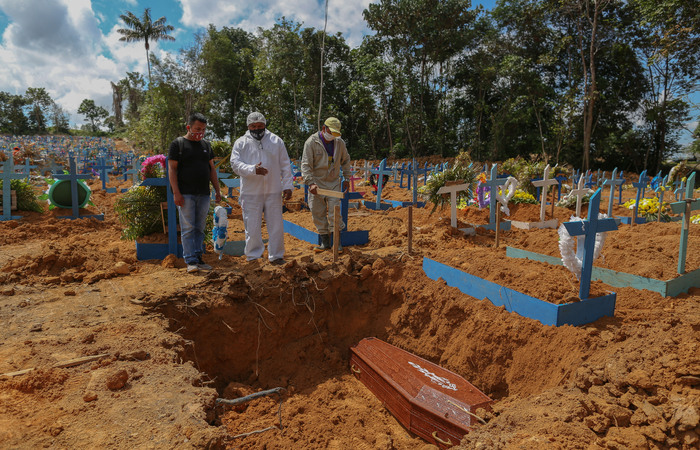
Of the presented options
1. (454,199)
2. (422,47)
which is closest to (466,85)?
(422,47)

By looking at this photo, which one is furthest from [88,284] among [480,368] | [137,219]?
[480,368]

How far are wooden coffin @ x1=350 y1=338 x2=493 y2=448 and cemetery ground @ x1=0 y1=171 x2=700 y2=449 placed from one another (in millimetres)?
122

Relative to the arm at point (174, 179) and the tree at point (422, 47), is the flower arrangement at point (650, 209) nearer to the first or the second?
the arm at point (174, 179)

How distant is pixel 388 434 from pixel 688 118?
29.9 metres

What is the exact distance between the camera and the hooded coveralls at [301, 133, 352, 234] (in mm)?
5449

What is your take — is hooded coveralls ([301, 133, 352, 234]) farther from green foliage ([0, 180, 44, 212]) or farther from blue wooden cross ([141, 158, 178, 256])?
green foliage ([0, 180, 44, 212])

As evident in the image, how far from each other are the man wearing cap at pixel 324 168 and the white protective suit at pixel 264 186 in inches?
22.1

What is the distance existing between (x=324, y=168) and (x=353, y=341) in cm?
238

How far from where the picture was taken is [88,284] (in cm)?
414

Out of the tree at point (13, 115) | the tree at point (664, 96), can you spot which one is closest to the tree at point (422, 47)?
the tree at point (664, 96)

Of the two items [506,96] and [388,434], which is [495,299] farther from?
[506,96]

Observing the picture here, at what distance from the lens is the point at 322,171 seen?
5.54 metres

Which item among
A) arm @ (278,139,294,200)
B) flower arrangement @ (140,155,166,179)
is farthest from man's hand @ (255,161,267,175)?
flower arrangement @ (140,155,166,179)

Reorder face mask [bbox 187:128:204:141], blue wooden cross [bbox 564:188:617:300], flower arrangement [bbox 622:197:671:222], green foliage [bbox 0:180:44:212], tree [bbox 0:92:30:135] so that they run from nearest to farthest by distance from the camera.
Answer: blue wooden cross [bbox 564:188:617:300] → face mask [bbox 187:128:204:141] → green foliage [bbox 0:180:44:212] → flower arrangement [bbox 622:197:671:222] → tree [bbox 0:92:30:135]
